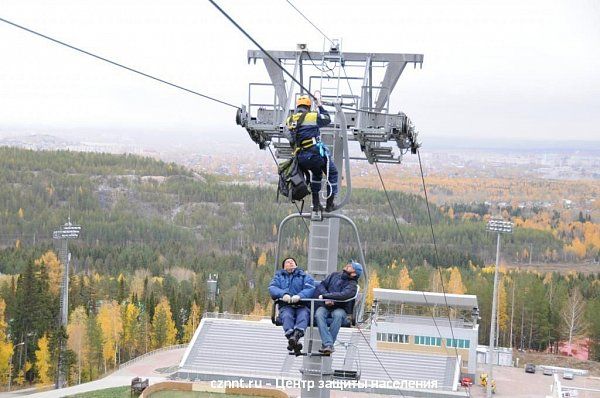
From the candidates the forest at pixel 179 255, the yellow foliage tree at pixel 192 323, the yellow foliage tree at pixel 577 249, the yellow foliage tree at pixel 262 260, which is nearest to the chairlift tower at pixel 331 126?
the forest at pixel 179 255

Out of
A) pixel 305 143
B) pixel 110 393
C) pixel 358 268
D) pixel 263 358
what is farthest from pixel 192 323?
pixel 305 143

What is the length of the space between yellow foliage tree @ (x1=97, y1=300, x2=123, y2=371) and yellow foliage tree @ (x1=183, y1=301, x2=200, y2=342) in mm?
4452

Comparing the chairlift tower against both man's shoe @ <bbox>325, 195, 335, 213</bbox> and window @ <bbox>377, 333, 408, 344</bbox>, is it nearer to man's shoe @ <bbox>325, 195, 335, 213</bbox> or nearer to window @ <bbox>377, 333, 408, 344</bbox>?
man's shoe @ <bbox>325, 195, 335, 213</bbox>

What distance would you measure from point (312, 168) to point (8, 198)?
10105 centimetres

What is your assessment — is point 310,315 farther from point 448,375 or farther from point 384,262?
point 384,262

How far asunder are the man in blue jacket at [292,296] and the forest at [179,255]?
29.5m

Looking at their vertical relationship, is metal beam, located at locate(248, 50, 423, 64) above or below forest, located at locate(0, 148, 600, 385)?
above

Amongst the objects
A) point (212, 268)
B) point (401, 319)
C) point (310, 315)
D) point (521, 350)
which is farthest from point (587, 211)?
point (310, 315)

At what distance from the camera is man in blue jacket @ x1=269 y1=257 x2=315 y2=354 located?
28.7 feet

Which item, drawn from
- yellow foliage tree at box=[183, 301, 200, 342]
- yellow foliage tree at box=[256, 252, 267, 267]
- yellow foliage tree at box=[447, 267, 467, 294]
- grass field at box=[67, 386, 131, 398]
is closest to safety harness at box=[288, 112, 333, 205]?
grass field at box=[67, 386, 131, 398]

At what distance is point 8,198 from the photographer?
102438 mm

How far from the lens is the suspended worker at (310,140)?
8328mm

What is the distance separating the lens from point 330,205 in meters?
8.73

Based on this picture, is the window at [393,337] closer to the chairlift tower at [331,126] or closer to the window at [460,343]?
the window at [460,343]
